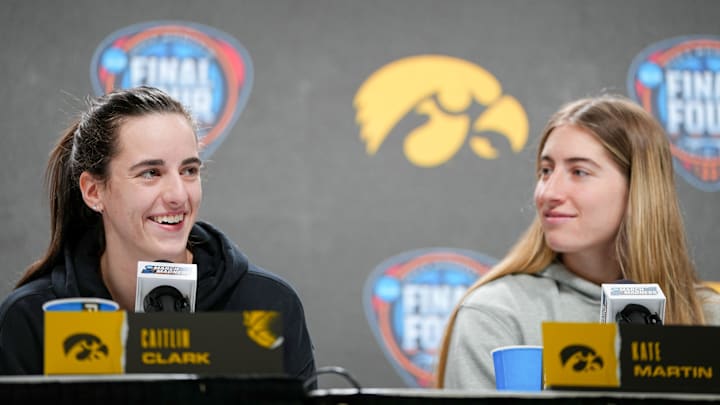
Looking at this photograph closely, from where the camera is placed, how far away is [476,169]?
323 centimetres

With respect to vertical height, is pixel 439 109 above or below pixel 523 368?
above

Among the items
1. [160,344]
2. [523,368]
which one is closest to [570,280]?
[523,368]

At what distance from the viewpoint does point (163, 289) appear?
4.43 ft

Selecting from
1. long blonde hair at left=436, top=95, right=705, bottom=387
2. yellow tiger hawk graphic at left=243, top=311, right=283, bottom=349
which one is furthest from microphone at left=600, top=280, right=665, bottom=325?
long blonde hair at left=436, top=95, right=705, bottom=387

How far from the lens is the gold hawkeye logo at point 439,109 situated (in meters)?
3.21

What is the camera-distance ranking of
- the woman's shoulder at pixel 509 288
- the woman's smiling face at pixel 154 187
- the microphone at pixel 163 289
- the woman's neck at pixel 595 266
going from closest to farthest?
the microphone at pixel 163 289
the woman's smiling face at pixel 154 187
the woman's shoulder at pixel 509 288
the woman's neck at pixel 595 266

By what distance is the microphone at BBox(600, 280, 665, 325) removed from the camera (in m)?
1.35

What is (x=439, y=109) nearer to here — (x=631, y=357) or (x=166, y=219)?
(x=166, y=219)

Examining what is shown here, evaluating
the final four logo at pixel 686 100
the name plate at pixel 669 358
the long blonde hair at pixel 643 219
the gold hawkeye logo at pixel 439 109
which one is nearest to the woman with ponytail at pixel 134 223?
the long blonde hair at pixel 643 219

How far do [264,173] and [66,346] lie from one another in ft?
6.64

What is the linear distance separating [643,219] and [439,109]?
1253 millimetres

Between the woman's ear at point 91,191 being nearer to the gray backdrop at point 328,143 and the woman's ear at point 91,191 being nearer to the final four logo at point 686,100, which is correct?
the gray backdrop at point 328,143

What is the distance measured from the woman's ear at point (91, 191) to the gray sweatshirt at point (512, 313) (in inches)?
33.2

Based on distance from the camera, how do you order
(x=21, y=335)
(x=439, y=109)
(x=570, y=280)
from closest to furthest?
(x=21, y=335), (x=570, y=280), (x=439, y=109)
